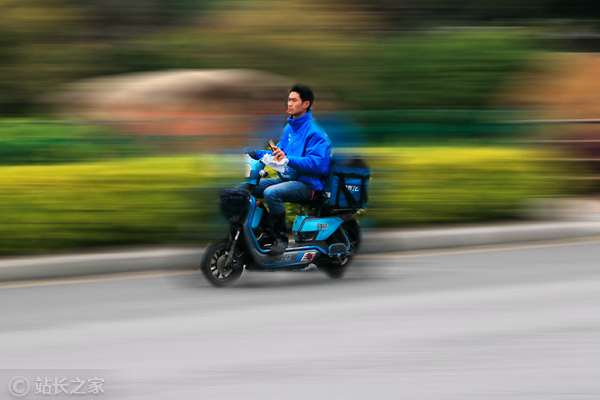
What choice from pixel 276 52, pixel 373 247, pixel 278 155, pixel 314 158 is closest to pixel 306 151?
pixel 314 158

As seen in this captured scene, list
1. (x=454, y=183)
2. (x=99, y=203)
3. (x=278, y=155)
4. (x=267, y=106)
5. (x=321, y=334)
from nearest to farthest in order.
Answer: (x=321, y=334) → (x=278, y=155) → (x=99, y=203) → (x=454, y=183) → (x=267, y=106)

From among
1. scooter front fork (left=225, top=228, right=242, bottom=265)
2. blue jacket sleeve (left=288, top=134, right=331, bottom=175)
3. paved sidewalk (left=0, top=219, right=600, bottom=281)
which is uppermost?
blue jacket sleeve (left=288, top=134, right=331, bottom=175)

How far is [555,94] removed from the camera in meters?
15.5

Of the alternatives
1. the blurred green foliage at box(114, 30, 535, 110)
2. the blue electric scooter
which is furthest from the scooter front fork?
the blurred green foliage at box(114, 30, 535, 110)

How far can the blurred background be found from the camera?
9344 mm

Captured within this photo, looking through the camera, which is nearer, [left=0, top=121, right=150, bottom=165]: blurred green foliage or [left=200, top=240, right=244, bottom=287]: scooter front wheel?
[left=200, top=240, right=244, bottom=287]: scooter front wheel

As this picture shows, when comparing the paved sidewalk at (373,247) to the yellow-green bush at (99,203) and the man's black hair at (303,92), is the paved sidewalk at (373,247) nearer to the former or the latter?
the yellow-green bush at (99,203)

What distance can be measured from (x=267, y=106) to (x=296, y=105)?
240 inches

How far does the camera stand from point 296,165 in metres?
8.03

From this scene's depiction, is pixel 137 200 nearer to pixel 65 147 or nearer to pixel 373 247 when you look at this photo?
pixel 65 147

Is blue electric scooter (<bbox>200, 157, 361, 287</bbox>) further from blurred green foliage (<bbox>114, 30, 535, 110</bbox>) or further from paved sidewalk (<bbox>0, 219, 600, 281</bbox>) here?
blurred green foliage (<bbox>114, 30, 535, 110</bbox>)

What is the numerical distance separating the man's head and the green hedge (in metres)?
0.60

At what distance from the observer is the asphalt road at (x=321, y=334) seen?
5.39 m

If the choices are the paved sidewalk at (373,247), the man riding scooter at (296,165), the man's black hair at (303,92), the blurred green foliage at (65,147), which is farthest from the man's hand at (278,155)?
the blurred green foliage at (65,147)
